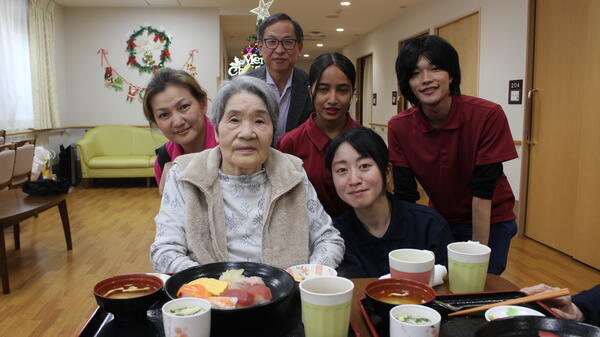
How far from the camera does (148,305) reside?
100 cm

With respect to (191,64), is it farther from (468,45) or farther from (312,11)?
(468,45)

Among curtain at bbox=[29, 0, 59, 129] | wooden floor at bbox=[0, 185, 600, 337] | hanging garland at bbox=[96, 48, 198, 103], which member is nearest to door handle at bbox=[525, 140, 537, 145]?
wooden floor at bbox=[0, 185, 600, 337]

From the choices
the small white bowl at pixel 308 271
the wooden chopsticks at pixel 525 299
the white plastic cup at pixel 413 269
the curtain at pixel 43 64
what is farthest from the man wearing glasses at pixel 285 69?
the curtain at pixel 43 64

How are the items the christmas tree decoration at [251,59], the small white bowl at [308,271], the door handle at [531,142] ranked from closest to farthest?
1. the small white bowl at [308,271]
2. the christmas tree decoration at [251,59]
3. the door handle at [531,142]

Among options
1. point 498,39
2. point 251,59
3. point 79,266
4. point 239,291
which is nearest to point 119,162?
point 79,266

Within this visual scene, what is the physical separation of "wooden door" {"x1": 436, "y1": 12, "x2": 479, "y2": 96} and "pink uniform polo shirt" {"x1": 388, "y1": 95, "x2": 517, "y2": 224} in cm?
386

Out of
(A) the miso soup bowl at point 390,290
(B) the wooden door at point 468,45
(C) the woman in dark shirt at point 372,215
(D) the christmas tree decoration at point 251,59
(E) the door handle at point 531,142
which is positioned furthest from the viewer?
(B) the wooden door at point 468,45

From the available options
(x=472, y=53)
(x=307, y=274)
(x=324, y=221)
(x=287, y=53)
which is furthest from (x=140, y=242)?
(x=472, y=53)

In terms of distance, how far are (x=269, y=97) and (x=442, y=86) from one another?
0.73 meters

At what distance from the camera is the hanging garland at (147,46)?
755 cm

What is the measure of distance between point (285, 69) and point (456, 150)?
108 cm

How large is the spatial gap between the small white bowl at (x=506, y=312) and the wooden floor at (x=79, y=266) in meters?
2.34

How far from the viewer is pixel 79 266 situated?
365cm

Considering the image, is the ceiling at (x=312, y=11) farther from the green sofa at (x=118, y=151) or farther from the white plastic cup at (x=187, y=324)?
the white plastic cup at (x=187, y=324)
